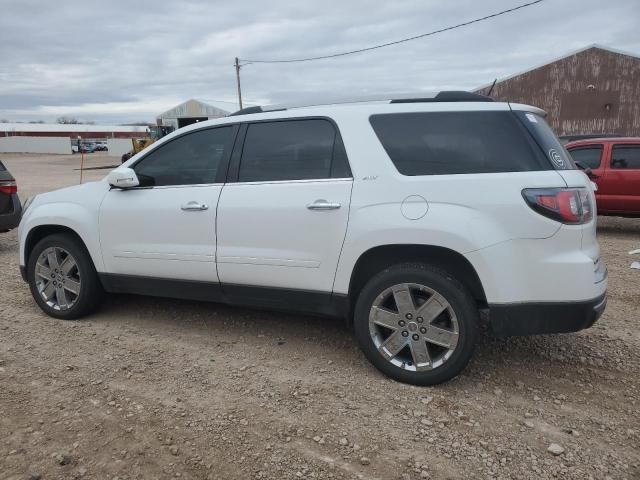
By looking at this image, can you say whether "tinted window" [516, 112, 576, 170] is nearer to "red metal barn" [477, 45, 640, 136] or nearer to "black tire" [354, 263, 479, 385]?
"black tire" [354, 263, 479, 385]

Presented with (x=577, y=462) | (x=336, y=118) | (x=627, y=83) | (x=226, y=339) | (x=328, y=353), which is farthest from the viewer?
(x=627, y=83)

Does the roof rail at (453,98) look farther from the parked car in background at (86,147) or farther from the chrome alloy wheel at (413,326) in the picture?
the parked car in background at (86,147)

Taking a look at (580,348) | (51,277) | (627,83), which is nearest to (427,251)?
(580,348)

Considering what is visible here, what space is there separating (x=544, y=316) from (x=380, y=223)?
1.10 m

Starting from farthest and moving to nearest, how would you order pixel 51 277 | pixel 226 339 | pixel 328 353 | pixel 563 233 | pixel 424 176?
1. pixel 51 277
2. pixel 226 339
3. pixel 328 353
4. pixel 424 176
5. pixel 563 233

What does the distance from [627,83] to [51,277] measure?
30638 millimetres

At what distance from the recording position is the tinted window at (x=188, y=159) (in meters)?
3.99

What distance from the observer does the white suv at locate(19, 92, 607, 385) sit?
3.02 meters

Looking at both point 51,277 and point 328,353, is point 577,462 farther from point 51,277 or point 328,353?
point 51,277

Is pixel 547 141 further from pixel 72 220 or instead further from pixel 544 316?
pixel 72 220

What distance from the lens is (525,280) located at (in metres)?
3.02

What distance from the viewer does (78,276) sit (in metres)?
4.57

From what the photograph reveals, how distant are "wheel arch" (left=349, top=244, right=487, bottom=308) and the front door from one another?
3.81 ft

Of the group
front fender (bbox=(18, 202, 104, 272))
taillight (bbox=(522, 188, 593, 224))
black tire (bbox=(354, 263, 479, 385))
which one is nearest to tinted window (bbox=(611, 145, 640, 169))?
taillight (bbox=(522, 188, 593, 224))
